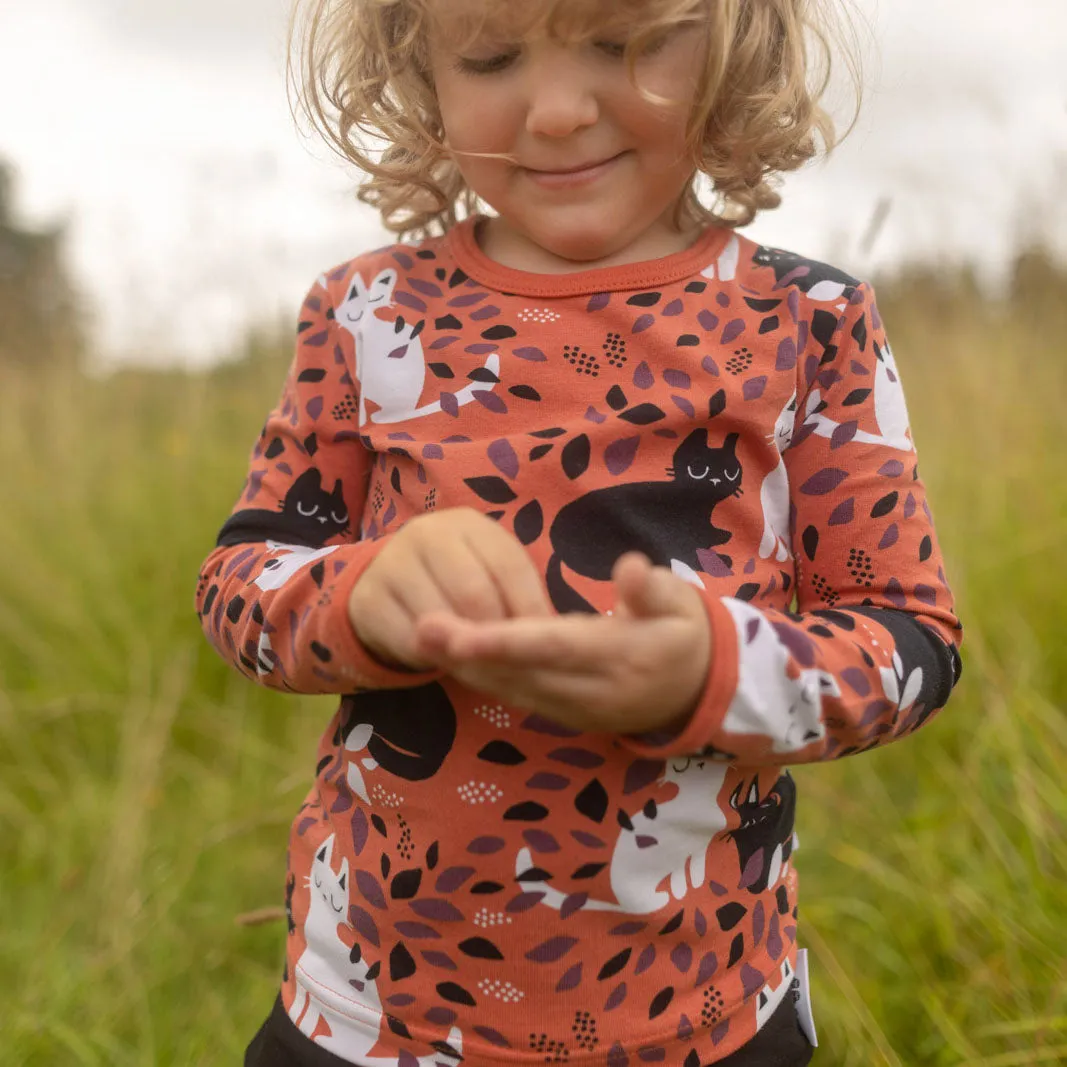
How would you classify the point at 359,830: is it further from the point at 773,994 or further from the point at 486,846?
the point at 773,994

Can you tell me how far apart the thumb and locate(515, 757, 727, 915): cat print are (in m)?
0.21

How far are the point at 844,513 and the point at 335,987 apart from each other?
590mm

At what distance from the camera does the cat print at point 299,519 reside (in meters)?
1.04

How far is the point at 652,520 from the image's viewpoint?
0.92m

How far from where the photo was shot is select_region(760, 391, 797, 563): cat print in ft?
3.13

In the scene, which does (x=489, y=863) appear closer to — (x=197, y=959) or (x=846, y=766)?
(x=197, y=959)

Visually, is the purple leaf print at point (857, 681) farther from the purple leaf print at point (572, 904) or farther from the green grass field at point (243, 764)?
the green grass field at point (243, 764)

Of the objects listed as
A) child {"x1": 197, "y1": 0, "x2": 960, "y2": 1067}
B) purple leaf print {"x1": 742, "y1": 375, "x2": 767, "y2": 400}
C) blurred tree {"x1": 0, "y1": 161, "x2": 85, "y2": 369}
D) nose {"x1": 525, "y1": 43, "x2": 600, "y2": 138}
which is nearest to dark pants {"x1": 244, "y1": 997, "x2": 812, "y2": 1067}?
child {"x1": 197, "y1": 0, "x2": 960, "y2": 1067}

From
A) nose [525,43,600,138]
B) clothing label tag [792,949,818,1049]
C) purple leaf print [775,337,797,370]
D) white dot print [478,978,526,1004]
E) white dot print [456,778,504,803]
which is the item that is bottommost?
clothing label tag [792,949,818,1049]

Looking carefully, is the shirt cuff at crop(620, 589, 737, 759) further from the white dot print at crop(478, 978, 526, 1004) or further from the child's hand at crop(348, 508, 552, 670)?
the white dot print at crop(478, 978, 526, 1004)

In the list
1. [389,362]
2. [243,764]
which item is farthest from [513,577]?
[243,764]

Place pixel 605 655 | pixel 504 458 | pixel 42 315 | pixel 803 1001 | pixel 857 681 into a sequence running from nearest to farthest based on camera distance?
pixel 605 655, pixel 857 681, pixel 504 458, pixel 803 1001, pixel 42 315

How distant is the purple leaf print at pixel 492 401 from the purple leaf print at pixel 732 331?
196mm

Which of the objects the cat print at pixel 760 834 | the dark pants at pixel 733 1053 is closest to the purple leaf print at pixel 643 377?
the cat print at pixel 760 834
